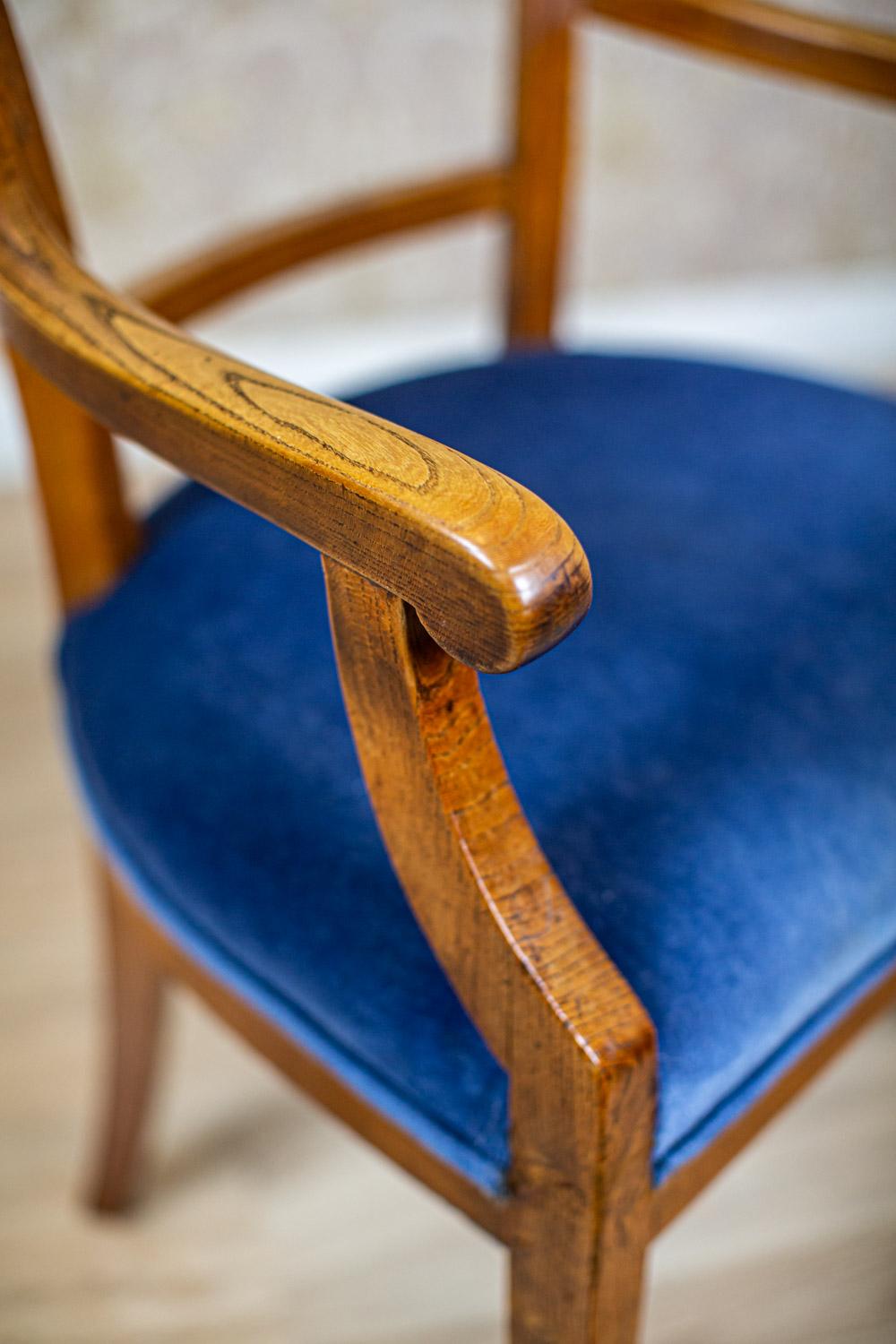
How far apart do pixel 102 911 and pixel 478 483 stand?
17.7 inches

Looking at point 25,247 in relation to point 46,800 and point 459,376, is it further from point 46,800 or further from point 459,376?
point 46,800

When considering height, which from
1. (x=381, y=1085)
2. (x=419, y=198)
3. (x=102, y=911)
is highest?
(x=419, y=198)

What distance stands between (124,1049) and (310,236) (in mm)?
491

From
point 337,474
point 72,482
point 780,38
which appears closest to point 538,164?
point 780,38

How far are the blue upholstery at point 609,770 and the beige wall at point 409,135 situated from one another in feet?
3.06

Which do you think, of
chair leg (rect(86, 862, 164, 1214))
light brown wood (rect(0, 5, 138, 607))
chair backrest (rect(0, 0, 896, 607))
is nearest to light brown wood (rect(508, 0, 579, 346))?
chair backrest (rect(0, 0, 896, 607))

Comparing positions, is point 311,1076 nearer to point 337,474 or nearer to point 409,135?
point 337,474

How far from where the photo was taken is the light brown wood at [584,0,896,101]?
67 centimetres

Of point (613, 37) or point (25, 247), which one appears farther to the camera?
point (613, 37)

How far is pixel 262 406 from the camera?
335 mm

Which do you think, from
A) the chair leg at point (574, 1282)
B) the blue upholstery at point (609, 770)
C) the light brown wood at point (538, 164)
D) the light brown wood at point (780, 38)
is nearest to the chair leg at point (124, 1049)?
the blue upholstery at point (609, 770)

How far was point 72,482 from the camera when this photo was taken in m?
0.58

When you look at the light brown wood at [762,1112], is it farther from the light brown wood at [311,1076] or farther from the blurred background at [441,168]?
the blurred background at [441,168]

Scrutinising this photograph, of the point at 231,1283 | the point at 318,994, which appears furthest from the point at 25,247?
the point at 231,1283
